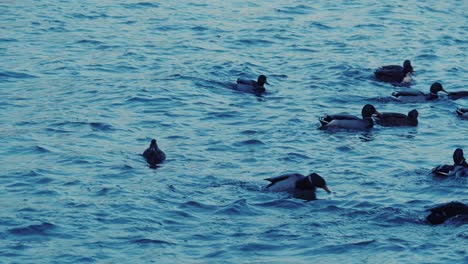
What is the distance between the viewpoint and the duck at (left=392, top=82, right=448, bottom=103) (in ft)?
102

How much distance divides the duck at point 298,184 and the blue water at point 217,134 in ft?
0.73

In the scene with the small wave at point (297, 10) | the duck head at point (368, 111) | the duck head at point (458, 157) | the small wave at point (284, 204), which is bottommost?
the small wave at point (297, 10)

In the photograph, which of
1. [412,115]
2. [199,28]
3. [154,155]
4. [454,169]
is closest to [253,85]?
[412,115]

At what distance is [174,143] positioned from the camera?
26531 millimetres

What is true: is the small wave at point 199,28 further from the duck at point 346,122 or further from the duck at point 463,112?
the duck at point 463,112

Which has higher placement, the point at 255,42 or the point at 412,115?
the point at 412,115

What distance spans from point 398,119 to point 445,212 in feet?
24.0

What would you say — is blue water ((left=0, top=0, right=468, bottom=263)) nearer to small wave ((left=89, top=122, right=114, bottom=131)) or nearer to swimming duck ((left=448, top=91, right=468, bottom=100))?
small wave ((left=89, top=122, right=114, bottom=131))

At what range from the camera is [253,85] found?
3119cm

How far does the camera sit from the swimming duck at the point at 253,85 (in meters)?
31.1

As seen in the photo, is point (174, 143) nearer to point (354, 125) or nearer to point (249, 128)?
point (249, 128)

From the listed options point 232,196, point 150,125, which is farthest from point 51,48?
point 232,196

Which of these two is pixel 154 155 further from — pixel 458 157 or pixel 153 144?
pixel 458 157

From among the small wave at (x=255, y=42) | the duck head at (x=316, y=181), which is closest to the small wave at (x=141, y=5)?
the small wave at (x=255, y=42)
